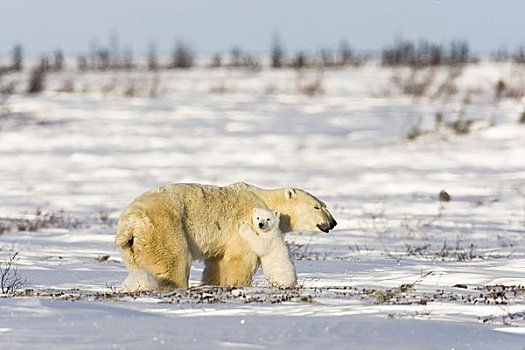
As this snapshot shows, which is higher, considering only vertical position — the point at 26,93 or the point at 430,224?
the point at 26,93

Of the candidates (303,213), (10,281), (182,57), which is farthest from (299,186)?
(182,57)

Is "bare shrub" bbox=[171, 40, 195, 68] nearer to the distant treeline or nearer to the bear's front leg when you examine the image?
the distant treeline

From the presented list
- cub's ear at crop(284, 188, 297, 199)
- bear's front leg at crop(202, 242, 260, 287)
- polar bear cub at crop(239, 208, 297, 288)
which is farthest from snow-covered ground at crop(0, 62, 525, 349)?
cub's ear at crop(284, 188, 297, 199)

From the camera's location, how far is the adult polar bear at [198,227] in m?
6.65

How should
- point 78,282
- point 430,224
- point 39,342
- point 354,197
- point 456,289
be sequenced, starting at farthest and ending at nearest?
point 354,197
point 430,224
point 78,282
point 456,289
point 39,342

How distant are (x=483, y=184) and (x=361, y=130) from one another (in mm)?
6307

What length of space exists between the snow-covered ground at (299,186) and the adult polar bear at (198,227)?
435 millimetres

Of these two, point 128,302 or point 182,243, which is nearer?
point 128,302

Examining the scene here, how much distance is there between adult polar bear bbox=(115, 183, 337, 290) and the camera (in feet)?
21.8

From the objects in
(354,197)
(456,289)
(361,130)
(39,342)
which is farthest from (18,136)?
(39,342)

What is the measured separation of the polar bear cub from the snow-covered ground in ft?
0.82

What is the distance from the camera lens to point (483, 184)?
16.0 m

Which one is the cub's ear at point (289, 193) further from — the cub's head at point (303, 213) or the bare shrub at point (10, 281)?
the bare shrub at point (10, 281)

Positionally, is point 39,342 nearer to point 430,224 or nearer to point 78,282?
point 78,282
